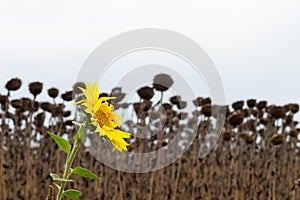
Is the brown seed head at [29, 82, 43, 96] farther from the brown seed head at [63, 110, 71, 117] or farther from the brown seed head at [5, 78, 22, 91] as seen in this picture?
the brown seed head at [63, 110, 71, 117]

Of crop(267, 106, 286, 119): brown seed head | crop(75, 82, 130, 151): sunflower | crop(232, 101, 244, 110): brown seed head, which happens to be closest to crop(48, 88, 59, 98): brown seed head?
crop(232, 101, 244, 110): brown seed head

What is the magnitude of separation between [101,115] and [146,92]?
2810mm

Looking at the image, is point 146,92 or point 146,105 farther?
point 146,105

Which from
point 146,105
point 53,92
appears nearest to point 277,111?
point 146,105

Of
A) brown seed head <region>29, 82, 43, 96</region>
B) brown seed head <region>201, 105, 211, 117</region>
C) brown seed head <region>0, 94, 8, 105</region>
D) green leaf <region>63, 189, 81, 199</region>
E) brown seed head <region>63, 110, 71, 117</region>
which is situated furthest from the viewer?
brown seed head <region>63, 110, 71, 117</region>

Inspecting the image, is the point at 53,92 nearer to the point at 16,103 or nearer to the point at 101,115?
the point at 16,103

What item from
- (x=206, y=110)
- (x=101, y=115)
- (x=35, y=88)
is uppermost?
(x=35, y=88)

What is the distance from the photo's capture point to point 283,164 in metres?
5.42

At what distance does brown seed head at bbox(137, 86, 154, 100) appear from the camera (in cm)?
379

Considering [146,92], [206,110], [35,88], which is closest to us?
[146,92]

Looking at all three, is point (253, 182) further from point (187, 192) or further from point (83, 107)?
point (83, 107)

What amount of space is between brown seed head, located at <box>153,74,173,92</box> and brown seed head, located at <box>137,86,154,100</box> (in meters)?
0.11

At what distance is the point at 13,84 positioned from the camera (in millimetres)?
4301

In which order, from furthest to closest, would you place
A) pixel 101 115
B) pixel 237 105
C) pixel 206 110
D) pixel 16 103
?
pixel 237 105 → pixel 16 103 → pixel 206 110 → pixel 101 115
